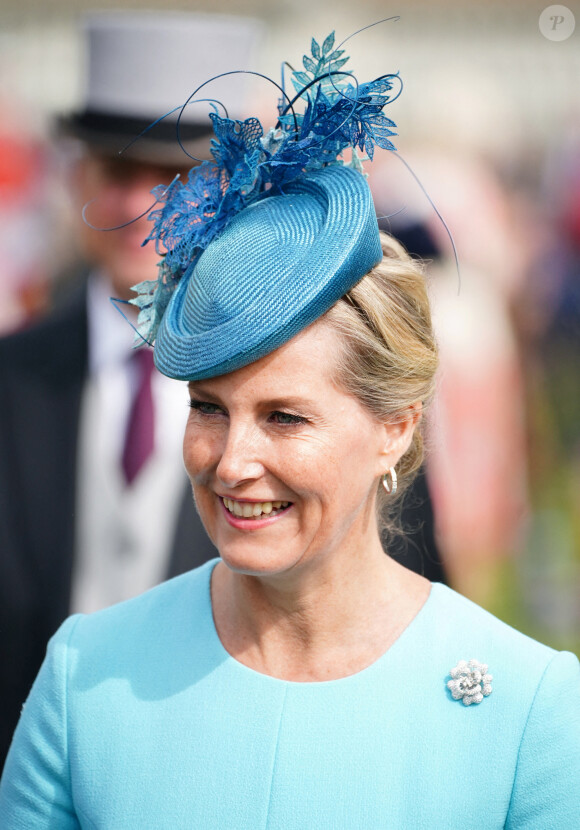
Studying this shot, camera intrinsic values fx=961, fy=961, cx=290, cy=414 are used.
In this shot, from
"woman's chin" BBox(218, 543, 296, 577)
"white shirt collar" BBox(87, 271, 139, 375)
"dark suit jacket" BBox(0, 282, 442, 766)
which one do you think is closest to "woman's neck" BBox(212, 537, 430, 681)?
"woman's chin" BBox(218, 543, 296, 577)

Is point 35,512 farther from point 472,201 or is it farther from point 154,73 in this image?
point 472,201

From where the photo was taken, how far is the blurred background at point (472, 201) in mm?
3705

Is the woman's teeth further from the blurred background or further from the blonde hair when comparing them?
the blurred background

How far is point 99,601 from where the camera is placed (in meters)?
3.63

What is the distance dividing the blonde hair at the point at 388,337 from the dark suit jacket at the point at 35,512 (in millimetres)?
1742

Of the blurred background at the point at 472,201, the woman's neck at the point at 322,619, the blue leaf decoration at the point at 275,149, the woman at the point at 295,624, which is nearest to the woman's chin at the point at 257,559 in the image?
the woman at the point at 295,624

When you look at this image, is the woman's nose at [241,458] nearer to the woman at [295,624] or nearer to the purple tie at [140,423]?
the woman at [295,624]

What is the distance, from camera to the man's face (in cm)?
371

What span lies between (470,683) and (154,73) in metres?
2.76

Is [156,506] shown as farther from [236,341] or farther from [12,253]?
[236,341]

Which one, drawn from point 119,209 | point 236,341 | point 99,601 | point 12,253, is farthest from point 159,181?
point 236,341

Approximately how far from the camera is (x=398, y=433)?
202 cm

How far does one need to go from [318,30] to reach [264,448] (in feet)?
7.98

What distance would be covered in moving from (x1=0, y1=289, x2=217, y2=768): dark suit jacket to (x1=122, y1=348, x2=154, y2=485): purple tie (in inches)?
8.1
